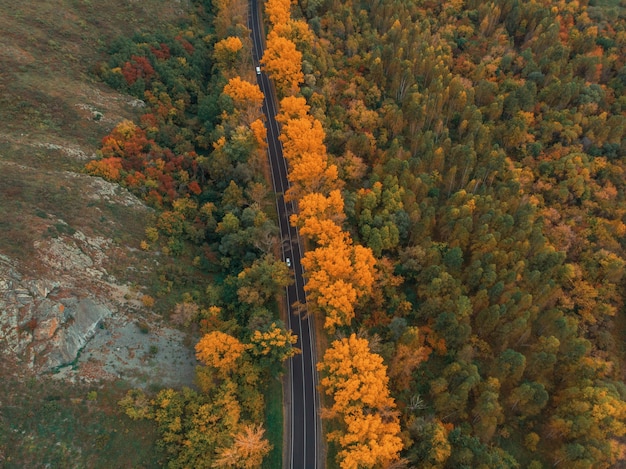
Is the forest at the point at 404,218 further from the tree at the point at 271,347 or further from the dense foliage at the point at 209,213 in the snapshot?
the dense foliage at the point at 209,213

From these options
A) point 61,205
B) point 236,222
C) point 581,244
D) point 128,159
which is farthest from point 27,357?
point 581,244

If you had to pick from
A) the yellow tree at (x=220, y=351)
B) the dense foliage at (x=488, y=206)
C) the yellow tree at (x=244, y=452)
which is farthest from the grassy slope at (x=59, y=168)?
the dense foliage at (x=488, y=206)

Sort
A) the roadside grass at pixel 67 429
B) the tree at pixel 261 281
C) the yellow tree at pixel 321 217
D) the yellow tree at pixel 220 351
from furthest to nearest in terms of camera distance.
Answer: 1. the yellow tree at pixel 321 217
2. the tree at pixel 261 281
3. the yellow tree at pixel 220 351
4. the roadside grass at pixel 67 429

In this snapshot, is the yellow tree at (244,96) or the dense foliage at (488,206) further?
the yellow tree at (244,96)

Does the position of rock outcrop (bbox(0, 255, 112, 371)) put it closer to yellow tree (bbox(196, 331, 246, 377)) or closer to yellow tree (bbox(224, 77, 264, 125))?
yellow tree (bbox(196, 331, 246, 377))

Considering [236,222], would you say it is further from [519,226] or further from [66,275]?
[519,226]

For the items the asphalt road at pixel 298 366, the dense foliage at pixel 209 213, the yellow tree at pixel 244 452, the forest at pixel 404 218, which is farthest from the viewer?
the asphalt road at pixel 298 366

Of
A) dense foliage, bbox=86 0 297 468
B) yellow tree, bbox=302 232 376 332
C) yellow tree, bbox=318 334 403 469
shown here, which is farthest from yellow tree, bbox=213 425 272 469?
yellow tree, bbox=302 232 376 332

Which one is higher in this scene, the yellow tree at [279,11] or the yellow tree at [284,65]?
the yellow tree at [279,11]
